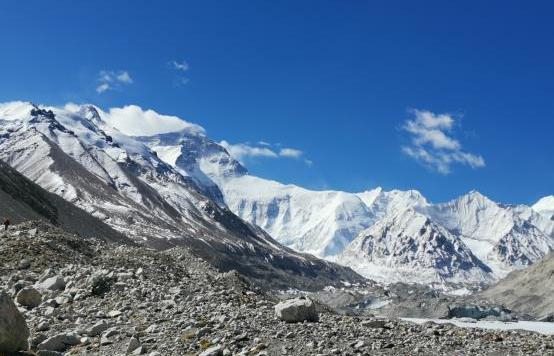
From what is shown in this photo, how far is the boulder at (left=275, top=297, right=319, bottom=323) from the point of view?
26594 mm

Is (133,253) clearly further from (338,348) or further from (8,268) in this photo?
(338,348)

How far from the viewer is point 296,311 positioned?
2700cm

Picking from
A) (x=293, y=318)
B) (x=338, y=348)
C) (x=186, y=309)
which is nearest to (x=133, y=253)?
(x=186, y=309)

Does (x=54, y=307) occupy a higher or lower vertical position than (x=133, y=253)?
lower

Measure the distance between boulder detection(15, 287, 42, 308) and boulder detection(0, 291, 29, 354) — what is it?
10918 mm

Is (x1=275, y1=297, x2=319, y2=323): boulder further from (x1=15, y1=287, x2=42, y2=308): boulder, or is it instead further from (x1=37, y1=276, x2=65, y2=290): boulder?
(x1=37, y1=276, x2=65, y2=290): boulder

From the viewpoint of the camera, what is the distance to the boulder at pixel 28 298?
30.8m

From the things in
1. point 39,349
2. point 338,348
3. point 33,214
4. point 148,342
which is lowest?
point 39,349

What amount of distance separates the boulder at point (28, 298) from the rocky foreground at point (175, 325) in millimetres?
48

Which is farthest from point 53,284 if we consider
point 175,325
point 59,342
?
point 175,325

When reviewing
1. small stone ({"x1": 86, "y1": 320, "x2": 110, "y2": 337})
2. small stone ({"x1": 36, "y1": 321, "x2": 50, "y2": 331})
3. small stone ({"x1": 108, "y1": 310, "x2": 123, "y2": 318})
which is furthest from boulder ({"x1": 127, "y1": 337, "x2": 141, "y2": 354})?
small stone ({"x1": 36, "y1": 321, "x2": 50, "y2": 331})

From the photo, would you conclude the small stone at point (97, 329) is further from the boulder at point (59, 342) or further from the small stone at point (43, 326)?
the small stone at point (43, 326)

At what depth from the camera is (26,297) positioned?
101 ft

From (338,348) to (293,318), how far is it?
4477 millimetres
